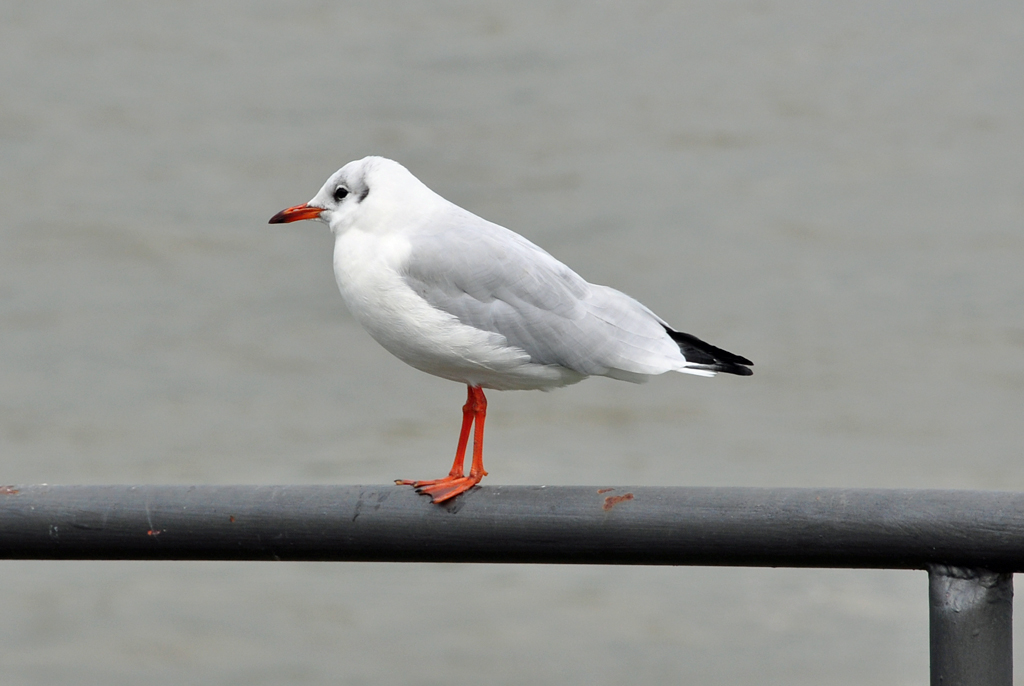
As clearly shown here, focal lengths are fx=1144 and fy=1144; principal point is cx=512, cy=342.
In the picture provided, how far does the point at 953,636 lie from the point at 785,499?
20 cm

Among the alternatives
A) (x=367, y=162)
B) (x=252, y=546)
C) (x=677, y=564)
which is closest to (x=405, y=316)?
(x=367, y=162)

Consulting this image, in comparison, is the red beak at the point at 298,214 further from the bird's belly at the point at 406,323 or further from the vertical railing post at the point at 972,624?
the vertical railing post at the point at 972,624

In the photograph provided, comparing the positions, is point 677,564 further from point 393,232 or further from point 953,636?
point 393,232

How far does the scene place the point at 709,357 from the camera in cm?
179

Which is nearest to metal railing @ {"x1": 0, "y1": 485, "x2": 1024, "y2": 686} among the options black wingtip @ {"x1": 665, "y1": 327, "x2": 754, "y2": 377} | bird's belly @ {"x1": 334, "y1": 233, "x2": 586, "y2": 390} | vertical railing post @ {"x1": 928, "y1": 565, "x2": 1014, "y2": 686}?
vertical railing post @ {"x1": 928, "y1": 565, "x2": 1014, "y2": 686}

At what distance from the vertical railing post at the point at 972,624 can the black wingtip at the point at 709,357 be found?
67cm

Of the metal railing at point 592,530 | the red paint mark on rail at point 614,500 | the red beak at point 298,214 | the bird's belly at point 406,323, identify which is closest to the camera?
the metal railing at point 592,530

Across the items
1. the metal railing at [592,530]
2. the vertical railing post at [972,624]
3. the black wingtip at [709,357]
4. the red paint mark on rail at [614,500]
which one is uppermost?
the black wingtip at [709,357]

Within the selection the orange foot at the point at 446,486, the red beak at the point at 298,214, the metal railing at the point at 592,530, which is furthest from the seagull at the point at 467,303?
the metal railing at the point at 592,530

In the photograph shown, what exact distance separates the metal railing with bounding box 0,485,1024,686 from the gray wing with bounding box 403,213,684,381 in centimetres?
44

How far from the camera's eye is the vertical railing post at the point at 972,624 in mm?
1096

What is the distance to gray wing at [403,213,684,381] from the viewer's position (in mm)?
1720

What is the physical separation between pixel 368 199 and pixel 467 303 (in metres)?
0.22

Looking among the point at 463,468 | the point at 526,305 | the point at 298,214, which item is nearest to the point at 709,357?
the point at 526,305
